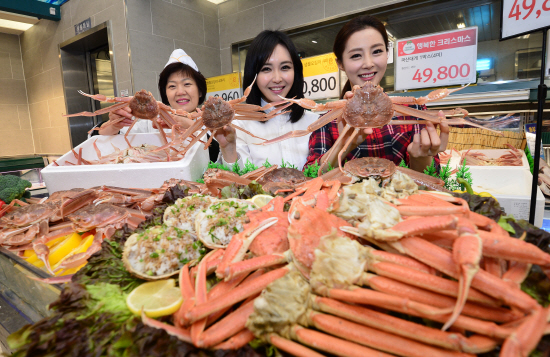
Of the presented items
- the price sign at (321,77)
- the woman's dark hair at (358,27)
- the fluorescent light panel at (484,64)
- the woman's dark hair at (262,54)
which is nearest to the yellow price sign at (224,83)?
the price sign at (321,77)

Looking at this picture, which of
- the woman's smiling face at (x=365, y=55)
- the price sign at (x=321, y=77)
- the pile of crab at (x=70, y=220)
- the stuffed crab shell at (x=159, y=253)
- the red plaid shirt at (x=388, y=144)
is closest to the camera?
the stuffed crab shell at (x=159, y=253)

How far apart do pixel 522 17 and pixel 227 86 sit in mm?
3974

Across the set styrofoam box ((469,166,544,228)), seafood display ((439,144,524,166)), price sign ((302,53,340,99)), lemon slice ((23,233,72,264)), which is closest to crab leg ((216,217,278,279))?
lemon slice ((23,233,72,264))

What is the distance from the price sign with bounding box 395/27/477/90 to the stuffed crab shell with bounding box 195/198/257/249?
2453 millimetres

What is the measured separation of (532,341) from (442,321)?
0.41ft

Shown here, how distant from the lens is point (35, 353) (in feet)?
1.87

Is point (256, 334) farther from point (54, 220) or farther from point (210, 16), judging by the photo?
point (210, 16)

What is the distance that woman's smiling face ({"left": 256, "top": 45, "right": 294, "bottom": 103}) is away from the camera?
2.31 metres

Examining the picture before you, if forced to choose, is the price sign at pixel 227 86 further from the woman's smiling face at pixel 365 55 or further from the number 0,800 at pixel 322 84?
the woman's smiling face at pixel 365 55

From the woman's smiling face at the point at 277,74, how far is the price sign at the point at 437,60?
1142 millimetres

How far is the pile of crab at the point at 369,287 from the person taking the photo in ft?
1.65

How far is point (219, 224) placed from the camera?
2.94 feet

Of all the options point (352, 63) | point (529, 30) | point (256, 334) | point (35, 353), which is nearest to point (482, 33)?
point (352, 63)

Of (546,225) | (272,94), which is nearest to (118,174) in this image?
(272,94)
